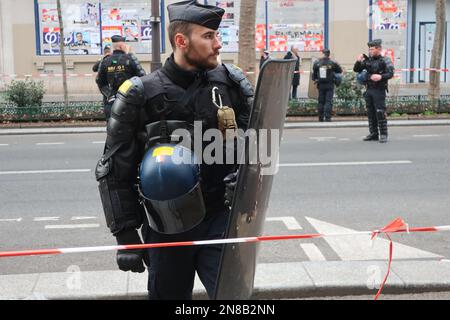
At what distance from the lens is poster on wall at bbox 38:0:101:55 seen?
23.9m

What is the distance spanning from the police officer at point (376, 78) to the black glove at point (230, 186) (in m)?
9.41

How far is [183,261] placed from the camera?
10.4 ft

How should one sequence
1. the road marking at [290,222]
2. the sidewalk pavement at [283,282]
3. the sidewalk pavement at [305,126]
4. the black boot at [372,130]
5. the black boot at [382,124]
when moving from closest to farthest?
the sidewalk pavement at [283,282] → the road marking at [290,222] → the black boot at [382,124] → the black boot at [372,130] → the sidewalk pavement at [305,126]

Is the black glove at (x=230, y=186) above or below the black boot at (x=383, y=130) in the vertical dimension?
above

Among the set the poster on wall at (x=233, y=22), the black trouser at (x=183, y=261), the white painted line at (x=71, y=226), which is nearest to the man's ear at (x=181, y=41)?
the black trouser at (x=183, y=261)

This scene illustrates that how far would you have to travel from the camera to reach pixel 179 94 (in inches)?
122

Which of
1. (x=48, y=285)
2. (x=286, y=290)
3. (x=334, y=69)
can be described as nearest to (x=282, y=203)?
(x=286, y=290)

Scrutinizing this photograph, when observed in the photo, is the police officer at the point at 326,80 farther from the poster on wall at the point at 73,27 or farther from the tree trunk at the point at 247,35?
the poster on wall at the point at 73,27

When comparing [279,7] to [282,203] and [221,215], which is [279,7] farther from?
[221,215]

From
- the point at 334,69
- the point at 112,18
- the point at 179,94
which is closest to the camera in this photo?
the point at 179,94

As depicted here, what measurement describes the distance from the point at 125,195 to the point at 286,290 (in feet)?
6.15

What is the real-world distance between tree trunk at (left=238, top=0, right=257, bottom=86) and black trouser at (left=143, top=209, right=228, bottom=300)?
1262cm

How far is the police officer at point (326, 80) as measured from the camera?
1577 centimetres

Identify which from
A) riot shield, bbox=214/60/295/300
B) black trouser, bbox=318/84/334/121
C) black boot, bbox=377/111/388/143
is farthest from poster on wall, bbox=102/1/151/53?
riot shield, bbox=214/60/295/300
